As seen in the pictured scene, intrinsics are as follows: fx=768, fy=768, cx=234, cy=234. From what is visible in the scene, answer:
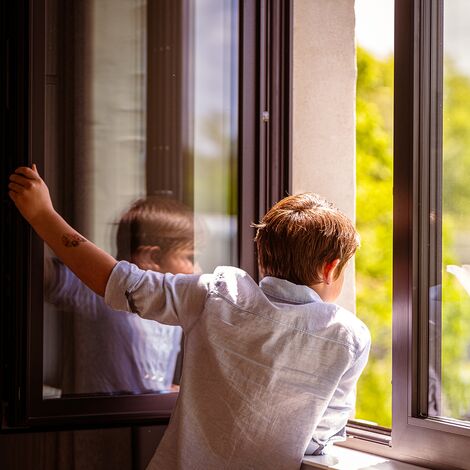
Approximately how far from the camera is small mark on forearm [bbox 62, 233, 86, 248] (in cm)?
162

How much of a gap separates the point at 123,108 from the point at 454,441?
3.73ft

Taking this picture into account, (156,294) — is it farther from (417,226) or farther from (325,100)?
(325,100)

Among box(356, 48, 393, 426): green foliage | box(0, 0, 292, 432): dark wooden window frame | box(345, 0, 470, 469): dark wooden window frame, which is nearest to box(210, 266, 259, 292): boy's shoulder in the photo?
box(345, 0, 470, 469): dark wooden window frame

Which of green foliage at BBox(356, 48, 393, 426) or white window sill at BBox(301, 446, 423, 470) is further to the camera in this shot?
green foliage at BBox(356, 48, 393, 426)

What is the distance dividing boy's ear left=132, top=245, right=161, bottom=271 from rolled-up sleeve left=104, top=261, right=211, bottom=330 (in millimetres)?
430

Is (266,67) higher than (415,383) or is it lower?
higher

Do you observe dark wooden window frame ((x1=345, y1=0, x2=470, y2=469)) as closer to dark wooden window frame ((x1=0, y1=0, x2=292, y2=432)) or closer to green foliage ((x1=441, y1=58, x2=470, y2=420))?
green foliage ((x1=441, y1=58, x2=470, y2=420))

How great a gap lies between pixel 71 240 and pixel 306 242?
19.5 inches

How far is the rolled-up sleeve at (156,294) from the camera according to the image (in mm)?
1529

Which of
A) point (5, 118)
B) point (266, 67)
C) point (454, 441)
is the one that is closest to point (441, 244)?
point (454, 441)

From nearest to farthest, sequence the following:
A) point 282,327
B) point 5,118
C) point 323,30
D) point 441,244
→ 1. point 282,327
2. point 441,244
3. point 5,118
4. point 323,30

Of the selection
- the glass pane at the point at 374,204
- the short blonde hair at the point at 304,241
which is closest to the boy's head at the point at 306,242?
A: the short blonde hair at the point at 304,241

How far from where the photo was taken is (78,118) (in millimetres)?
1925

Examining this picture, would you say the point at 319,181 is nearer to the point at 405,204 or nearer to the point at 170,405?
the point at 405,204
